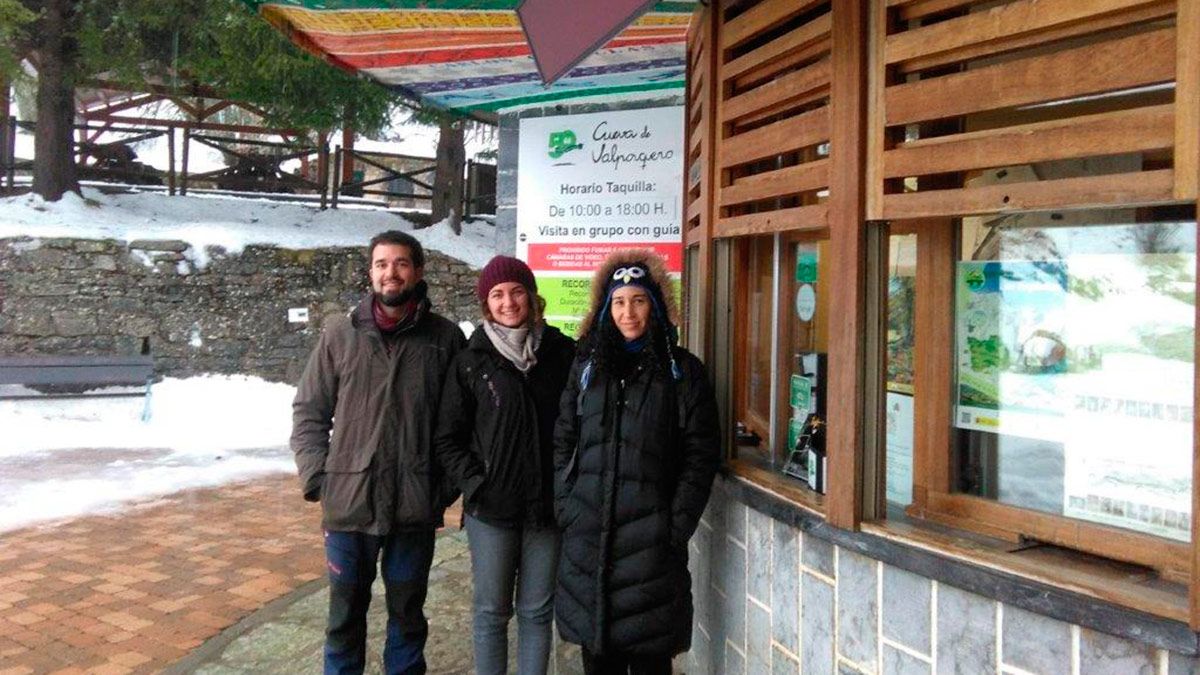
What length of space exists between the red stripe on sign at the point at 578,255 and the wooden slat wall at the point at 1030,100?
2.81 metres

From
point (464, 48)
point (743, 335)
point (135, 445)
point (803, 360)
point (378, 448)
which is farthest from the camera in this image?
point (135, 445)

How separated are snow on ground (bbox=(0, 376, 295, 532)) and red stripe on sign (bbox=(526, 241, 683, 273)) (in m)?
3.68

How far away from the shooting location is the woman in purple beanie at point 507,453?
330cm

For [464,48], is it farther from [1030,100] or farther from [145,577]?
[145,577]

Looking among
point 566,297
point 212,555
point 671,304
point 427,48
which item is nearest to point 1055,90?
point 671,304

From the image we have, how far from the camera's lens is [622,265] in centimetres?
317

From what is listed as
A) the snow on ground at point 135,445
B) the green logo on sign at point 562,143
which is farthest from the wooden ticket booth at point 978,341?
the snow on ground at point 135,445

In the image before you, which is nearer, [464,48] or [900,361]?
[900,361]

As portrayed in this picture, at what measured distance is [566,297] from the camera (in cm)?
562

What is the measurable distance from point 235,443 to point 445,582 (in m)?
5.06

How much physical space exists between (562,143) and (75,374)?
23.9 ft

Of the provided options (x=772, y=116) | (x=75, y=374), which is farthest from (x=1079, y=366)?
(x=75, y=374)

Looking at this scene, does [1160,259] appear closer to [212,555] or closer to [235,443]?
[212,555]

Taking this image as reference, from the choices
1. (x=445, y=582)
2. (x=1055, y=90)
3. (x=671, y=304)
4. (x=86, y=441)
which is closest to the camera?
(x=1055, y=90)
